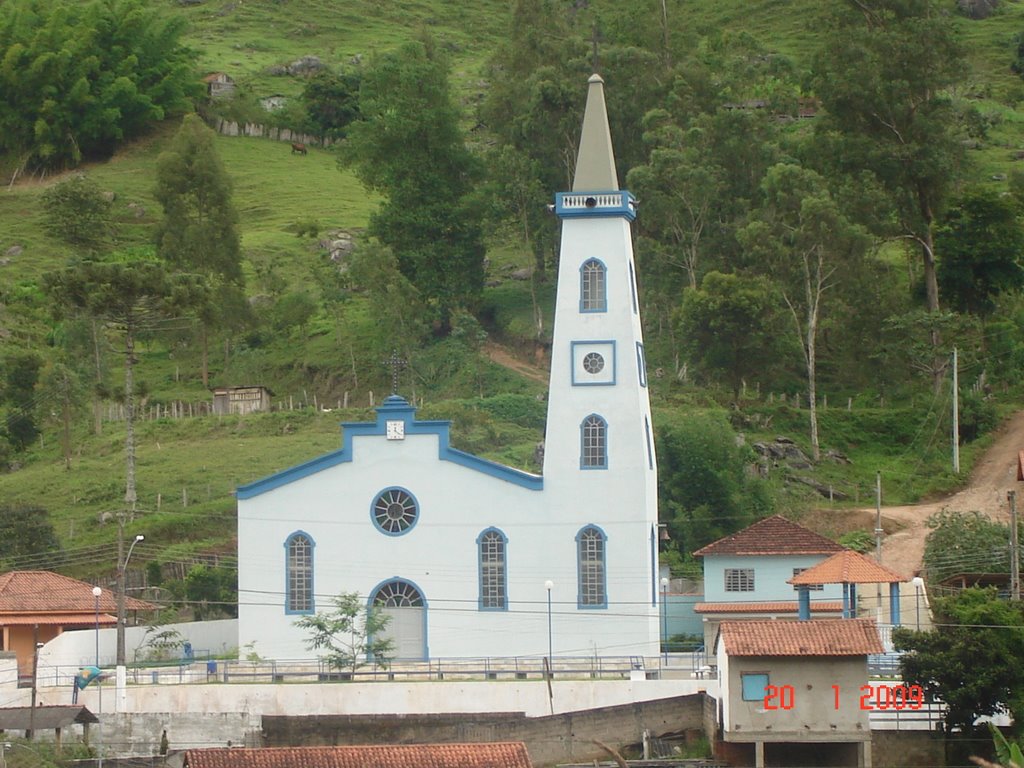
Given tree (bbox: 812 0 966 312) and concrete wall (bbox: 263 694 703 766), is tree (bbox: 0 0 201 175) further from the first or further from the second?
concrete wall (bbox: 263 694 703 766)

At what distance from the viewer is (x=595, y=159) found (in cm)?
5656

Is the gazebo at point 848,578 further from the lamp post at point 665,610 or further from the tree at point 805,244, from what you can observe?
the tree at point 805,244

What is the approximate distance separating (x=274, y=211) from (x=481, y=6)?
52630mm

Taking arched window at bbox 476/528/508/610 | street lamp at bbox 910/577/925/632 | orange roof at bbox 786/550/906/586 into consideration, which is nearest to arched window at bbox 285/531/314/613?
arched window at bbox 476/528/508/610

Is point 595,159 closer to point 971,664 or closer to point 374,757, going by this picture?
point 971,664

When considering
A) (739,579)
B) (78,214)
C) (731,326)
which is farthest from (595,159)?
(78,214)

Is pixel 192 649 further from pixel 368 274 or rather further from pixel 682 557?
pixel 368 274

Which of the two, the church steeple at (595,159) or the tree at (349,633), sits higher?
the church steeple at (595,159)

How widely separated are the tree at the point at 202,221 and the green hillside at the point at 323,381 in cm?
238

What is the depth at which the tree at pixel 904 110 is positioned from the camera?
7475cm

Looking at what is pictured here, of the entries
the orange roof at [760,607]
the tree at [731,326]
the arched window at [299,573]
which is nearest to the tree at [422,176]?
the tree at [731,326]

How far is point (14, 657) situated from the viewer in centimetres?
5084

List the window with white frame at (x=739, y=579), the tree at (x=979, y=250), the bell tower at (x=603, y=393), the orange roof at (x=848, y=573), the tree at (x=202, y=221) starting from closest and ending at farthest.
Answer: the orange roof at (x=848, y=573) < the bell tower at (x=603, y=393) < the window with white frame at (x=739, y=579) < the tree at (x=979, y=250) < the tree at (x=202, y=221)

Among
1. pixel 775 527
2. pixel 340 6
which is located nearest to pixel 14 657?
pixel 775 527
